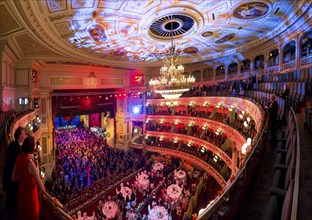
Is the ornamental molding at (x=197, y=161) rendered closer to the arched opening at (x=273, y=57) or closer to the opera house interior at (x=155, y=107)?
the opera house interior at (x=155, y=107)

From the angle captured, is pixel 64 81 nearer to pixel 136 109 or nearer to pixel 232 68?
pixel 136 109

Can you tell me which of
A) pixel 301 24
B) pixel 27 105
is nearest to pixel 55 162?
pixel 27 105

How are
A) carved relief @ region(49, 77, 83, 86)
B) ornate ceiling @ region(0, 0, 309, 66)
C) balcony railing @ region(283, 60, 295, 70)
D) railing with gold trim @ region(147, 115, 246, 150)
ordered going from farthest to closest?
carved relief @ region(49, 77, 83, 86), balcony railing @ region(283, 60, 295, 70), railing with gold trim @ region(147, 115, 246, 150), ornate ceiling @ region(0, 0, 309, 66)

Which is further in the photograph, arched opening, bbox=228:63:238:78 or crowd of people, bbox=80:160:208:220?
arched opening, bbox=228:63:238:78

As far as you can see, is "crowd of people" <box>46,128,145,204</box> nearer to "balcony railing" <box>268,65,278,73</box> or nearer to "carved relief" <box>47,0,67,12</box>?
"carved relief" <box>47,0,67,12</box>

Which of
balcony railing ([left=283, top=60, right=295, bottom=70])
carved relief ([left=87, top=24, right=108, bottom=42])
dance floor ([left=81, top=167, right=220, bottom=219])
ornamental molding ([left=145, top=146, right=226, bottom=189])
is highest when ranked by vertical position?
carved relief ([left=87, top=24, right=108, bottom=42])

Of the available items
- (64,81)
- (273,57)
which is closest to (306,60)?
(273,57)

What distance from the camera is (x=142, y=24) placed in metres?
9.72

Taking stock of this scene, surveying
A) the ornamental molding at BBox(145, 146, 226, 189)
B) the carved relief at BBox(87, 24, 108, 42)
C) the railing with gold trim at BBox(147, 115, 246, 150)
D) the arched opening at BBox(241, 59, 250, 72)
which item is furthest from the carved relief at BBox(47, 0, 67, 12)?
the arched opening at BBox(241, 59, 250, 72)

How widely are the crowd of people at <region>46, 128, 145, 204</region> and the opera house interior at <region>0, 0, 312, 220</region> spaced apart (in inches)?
4.5

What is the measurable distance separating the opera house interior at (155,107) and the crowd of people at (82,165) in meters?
0.11

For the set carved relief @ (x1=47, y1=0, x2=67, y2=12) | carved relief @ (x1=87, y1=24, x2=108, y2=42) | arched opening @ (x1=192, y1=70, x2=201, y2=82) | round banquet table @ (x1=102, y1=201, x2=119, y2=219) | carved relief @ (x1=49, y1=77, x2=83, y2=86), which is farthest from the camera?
arched opening @ (x1=192, y1=70, x2=201, y2=82)

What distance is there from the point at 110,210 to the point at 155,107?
13909 millimetres

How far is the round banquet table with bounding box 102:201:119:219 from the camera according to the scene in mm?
9844
